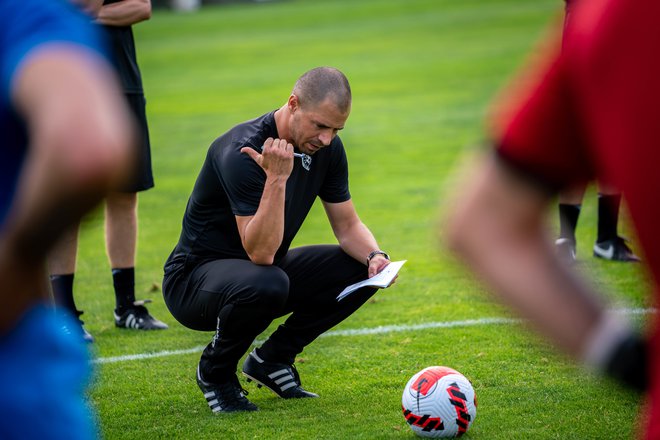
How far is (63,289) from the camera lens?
21.6 ft

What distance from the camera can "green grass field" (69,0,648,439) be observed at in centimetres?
488

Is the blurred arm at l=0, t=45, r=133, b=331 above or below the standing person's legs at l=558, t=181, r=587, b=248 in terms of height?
above

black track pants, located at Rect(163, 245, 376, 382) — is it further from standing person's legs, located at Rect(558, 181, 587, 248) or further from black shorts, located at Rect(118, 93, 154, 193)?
standing person's legs, located at Rect(558, 181, 587, 248)

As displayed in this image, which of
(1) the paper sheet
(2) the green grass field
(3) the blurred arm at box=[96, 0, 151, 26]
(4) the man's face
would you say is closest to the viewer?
(2) the green grass field

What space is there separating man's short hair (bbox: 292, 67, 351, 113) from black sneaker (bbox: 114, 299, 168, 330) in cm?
235

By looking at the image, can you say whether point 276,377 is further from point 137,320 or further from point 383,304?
point 383,304

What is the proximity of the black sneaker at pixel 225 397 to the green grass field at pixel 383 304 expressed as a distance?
0.23ft

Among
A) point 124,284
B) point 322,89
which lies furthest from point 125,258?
point 322,89

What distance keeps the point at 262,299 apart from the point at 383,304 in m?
2.55

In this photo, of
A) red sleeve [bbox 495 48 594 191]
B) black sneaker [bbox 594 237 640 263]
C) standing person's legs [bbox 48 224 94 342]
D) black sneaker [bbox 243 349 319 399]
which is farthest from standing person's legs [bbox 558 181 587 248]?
red sleeve [bbox 495 48 594 191]

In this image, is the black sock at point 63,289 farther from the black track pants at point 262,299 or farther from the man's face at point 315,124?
the man's face at point 315,124

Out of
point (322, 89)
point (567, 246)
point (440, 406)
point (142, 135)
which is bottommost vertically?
point (567, 246)

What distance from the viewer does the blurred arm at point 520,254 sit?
1.46 metres

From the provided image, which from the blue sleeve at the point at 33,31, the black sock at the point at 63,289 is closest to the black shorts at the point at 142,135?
the black sock at the point at 63,289
